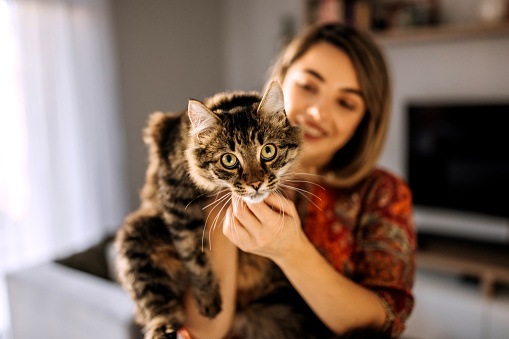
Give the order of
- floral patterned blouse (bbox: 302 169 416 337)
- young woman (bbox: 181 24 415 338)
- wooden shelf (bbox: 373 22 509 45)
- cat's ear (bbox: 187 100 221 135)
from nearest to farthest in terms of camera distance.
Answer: cat's ear (bbox: 187 100 221 135)
young woman (bbox: 181 24 415 338)
floral patterned blouse (bbox: 302 169 416 337)
wooden shelf (bbox: 373 22 509 45)

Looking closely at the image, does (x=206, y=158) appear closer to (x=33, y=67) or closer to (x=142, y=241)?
(x=142, y=241)

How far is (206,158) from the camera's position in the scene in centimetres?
89

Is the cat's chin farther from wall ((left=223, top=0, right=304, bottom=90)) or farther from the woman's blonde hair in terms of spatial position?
wall ((left=223, top=0, right=304, bottom=90))

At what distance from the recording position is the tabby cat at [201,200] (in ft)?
2.82

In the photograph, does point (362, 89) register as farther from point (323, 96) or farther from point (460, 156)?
point (460, 156)

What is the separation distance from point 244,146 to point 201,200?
0.21m

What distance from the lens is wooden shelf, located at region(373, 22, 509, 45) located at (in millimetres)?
2672

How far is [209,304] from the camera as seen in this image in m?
0.95

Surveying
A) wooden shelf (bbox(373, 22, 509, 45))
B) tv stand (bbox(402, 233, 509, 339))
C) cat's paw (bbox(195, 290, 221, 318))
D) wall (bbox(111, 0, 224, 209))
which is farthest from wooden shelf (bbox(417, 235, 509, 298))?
wall (bbox(111, 0, 224, 209))

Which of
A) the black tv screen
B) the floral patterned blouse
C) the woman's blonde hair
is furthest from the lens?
the black tv screen

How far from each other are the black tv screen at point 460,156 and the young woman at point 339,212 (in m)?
2.08

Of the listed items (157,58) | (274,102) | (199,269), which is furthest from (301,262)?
(157,58)

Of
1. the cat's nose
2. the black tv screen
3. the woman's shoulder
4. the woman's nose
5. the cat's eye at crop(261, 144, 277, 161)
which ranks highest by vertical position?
the woman's nose

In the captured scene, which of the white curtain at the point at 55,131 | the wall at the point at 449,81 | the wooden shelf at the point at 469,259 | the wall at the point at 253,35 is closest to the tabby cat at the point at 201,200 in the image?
the white curtain at the point at 55,131
